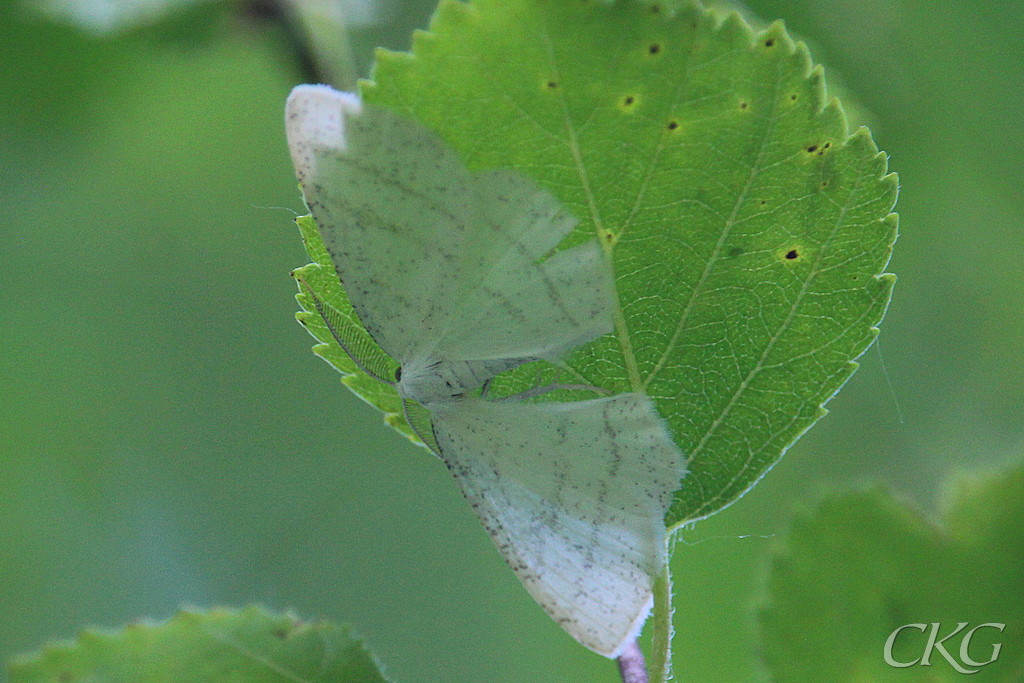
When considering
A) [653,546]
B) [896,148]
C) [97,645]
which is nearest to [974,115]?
[896,148]

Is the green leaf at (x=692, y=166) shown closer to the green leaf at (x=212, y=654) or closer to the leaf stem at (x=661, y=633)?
the leaf stem at (x=661, y=633)

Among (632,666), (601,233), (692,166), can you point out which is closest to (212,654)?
(632,666)

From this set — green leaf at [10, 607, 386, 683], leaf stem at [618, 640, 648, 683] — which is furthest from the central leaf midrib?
green leaf at [10, 607, 386, 683]

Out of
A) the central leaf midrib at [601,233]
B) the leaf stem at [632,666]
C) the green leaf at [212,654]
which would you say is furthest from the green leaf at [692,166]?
the green leaf at [212,654]

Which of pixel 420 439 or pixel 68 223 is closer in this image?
pixel 420 439

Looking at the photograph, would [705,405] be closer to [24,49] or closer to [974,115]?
[974,115]

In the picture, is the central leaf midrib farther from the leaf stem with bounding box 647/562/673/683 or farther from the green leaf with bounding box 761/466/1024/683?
the green leaf with bounding box 761/466/1024/683
